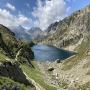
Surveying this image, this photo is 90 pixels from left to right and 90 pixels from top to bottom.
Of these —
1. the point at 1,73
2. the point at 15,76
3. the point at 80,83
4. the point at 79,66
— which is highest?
the point at 79,66

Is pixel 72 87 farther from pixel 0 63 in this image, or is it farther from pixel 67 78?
pixel 0 63

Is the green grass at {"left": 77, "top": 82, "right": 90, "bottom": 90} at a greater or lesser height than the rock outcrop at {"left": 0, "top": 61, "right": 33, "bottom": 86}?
greater

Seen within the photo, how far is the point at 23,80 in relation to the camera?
57062 millimetres

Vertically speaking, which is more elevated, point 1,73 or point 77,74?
point 77,74

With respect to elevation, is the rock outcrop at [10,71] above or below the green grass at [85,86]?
below

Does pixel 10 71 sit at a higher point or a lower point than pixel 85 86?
lower

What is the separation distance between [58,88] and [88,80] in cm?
1493

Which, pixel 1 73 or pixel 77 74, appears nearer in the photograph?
pixel 1 73

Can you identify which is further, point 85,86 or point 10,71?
point 85,86

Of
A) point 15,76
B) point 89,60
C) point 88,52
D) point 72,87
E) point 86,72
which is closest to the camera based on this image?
point 15,76

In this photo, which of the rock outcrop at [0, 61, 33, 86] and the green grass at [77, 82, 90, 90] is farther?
the green grass at [77, 82, 90, 90]

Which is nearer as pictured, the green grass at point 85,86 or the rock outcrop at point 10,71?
the rock outcrop at point 10,71

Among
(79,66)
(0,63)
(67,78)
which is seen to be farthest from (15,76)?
(79,66)

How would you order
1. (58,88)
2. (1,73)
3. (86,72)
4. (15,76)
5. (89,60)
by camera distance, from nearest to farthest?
(1,73) → (15,76) → (58,88) → (86,72) → (89,60)
